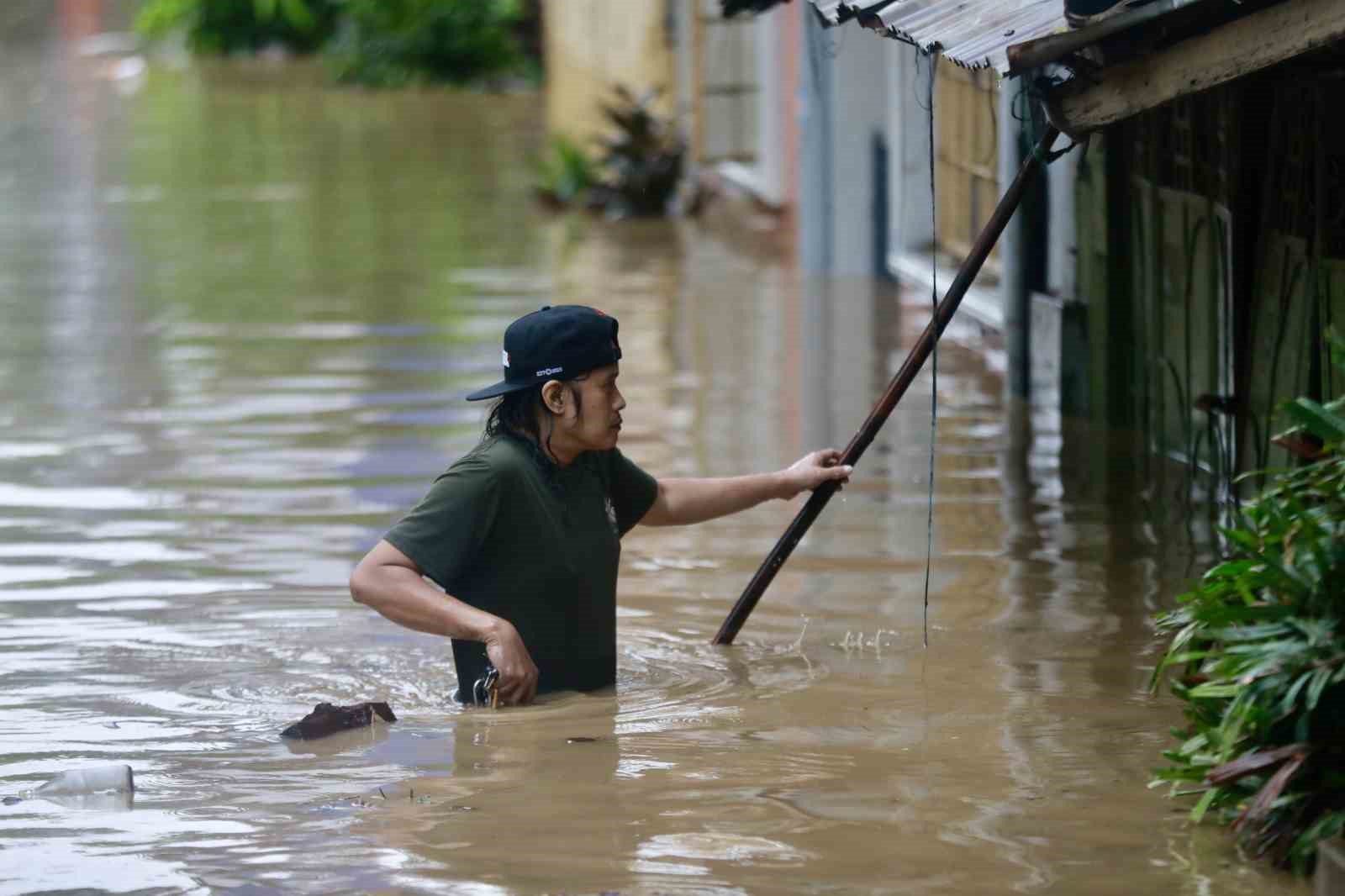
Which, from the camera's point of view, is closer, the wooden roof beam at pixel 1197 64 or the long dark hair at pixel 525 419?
the wooden roof beam at pixel 1197 64

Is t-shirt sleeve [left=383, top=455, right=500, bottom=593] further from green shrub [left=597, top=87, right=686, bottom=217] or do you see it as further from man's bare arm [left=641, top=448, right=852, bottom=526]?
green shrub [left=597, top=87, right=686, bottom=217]

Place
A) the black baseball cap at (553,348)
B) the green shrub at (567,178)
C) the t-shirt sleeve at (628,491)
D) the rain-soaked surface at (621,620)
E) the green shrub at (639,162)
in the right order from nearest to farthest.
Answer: the rain-soaked surface at (621,620) < the black baseball cap at (553,348) < the t-shirt sleeve at (628,491) < the green shrub at (639,162) < the green shrub at (567,178)

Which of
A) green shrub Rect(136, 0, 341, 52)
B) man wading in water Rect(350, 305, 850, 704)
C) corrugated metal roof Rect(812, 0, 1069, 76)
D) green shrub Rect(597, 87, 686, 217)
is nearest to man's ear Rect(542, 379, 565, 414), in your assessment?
man wading in water Rect(350, 305, 850, 704)

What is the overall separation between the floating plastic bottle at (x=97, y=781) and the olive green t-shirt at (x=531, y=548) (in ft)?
2.62

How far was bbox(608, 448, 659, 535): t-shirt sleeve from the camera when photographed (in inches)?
238

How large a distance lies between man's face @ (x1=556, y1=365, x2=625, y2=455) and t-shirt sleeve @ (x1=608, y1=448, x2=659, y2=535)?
0.99 feet

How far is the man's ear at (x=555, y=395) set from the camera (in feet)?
18.5

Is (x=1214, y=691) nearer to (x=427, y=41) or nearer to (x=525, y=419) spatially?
(x=525, y=419)

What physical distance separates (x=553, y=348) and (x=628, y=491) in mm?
590

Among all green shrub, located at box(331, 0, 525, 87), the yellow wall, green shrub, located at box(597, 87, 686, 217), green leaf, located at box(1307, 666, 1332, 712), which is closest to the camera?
green leaf, located at box(1307, 666, 1332, 712)

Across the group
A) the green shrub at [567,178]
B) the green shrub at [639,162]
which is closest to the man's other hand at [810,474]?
the green shrub at [639,162]

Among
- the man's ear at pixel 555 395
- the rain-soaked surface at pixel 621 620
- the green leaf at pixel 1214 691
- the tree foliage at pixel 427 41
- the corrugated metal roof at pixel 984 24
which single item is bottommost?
the rain-soaked surface at pixel 621 620

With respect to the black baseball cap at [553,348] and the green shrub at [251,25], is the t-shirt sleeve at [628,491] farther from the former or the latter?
the green shrub at [251,25]

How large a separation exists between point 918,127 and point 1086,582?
6928mm
